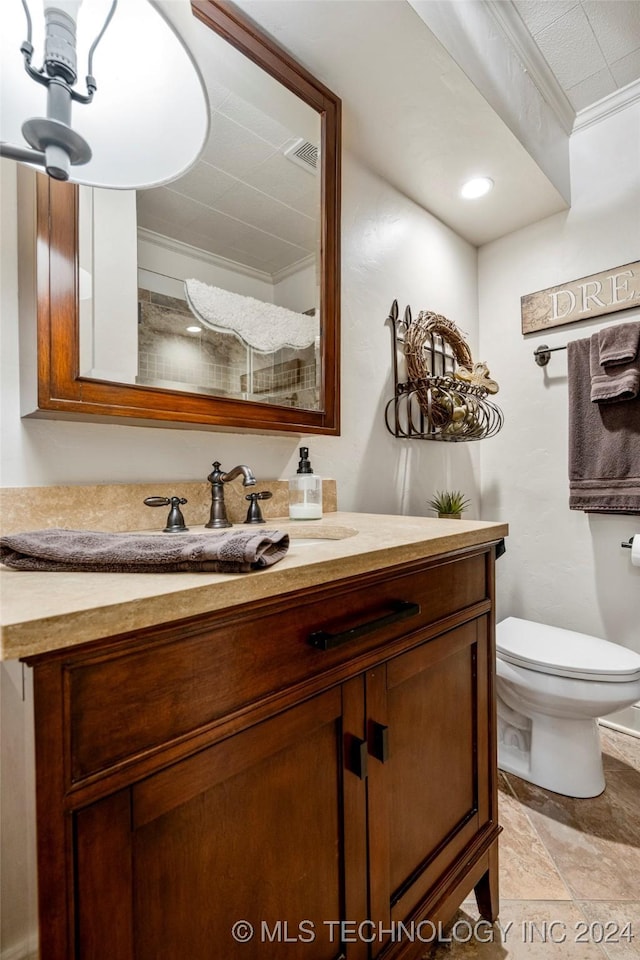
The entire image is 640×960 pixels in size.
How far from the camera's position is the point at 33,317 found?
0.75m

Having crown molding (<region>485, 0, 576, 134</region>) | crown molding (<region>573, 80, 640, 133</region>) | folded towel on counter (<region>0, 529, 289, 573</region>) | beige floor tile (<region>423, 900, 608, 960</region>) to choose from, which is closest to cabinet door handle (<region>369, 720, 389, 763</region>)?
folded towel on counter (<region>0, 529, 289, 573</region>)

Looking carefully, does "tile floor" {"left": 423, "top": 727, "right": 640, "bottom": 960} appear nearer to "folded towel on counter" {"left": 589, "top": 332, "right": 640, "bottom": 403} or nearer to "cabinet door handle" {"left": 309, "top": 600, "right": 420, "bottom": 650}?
"cabinet door handle" {"left": 309, "top": 600, "right": 420, "bottom": 650}

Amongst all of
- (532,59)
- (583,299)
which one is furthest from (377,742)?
(532,59)

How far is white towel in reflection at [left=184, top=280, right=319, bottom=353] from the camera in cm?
99

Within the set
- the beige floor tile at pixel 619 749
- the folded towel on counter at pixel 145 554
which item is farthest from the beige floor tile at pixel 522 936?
the folded towel on counter at pixel 145 554

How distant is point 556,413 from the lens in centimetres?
188

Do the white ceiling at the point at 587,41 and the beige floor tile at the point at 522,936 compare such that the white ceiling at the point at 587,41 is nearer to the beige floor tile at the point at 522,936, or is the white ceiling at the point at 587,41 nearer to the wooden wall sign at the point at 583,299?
the wooden wall sign at the point at 583,299

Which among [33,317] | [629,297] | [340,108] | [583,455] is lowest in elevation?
[583,455]

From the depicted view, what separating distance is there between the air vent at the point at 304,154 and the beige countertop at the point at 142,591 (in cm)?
103

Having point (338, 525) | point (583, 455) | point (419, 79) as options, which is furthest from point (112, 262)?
point (583, 455)

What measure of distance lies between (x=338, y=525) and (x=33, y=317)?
0.71 m

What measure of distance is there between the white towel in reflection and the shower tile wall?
0.02m

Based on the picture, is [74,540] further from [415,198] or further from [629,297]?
[629,297]

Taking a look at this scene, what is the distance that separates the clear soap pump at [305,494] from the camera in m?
1.15
